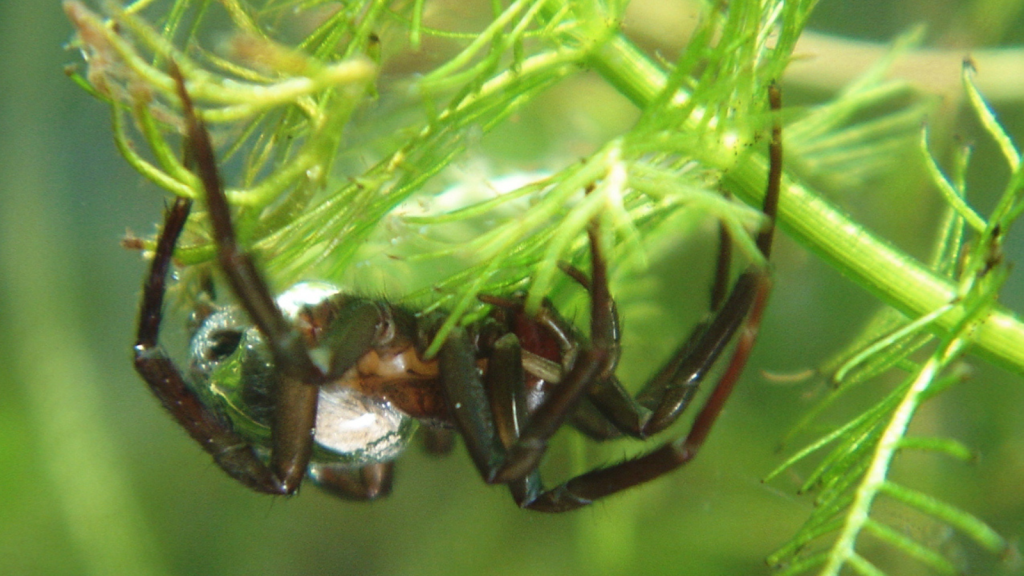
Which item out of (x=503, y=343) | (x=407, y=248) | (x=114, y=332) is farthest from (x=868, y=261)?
(x=114, y=332)

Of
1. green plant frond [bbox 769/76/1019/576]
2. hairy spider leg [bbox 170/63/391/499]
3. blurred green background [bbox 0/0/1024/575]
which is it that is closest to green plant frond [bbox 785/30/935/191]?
blurred green background [bbox 0/0/1024/575]

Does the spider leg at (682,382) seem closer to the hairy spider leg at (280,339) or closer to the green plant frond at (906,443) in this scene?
the green plant frond at (906,443)

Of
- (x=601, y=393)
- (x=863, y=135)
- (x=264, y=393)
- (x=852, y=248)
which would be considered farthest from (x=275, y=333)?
(x=863, y=135)

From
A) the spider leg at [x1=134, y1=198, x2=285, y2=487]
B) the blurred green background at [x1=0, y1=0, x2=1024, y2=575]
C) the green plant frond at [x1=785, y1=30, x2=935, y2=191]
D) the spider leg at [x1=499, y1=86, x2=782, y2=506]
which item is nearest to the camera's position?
the spider leg at [x1=499, y1=86, x2=782, y2=506]

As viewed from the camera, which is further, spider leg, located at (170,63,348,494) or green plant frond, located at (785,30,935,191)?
green plant frond, located at (785,30,935,191)

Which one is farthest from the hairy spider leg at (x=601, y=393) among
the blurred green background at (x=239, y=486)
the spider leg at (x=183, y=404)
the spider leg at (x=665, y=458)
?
the blurred green background at (x=239, y=486)

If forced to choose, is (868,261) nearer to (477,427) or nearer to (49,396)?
(477,427)

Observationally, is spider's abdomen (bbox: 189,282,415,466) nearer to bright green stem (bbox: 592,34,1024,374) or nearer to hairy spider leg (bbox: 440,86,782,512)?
hairy spider leg (bbox: 440,86,782,512)
